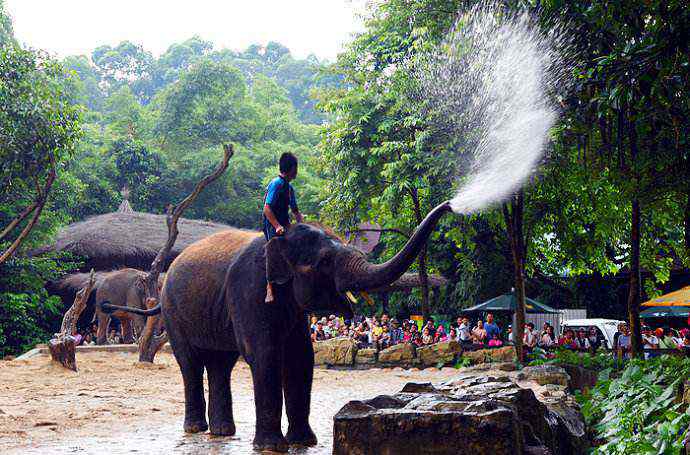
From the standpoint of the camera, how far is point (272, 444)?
7637 mm

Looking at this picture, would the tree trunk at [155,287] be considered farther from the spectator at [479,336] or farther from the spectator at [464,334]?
the spectator at [479,336]

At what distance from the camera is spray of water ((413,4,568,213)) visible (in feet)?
39.3

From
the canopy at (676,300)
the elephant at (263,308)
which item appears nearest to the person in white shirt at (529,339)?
the canopy at (676,300)

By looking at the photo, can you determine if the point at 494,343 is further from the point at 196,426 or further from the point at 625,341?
the point at 196,426

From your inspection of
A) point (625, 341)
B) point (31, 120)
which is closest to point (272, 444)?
point (625, 341)

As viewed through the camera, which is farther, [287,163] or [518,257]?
[518,257]

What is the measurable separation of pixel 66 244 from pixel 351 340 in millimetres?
14922

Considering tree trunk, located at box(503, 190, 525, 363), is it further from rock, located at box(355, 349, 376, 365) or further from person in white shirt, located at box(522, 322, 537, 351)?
rock, located at box(355, 349, 376, 365)

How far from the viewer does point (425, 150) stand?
70.2ft

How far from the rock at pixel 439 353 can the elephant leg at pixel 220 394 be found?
38.9 feet

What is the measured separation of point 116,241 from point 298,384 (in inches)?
1016

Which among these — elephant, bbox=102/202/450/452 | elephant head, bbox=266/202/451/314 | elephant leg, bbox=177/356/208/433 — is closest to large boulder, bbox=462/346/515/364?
elephant, bbox=102/202/450/452

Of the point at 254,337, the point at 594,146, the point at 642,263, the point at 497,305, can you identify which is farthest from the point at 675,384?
the point at 497,305

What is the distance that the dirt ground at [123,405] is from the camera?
27.2 ft
